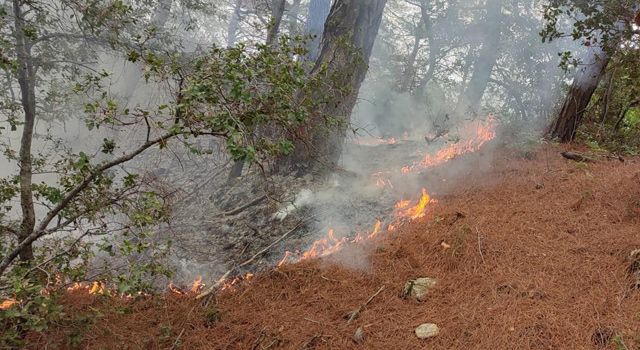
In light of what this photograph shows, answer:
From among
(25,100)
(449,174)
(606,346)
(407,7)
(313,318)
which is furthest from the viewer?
(407,7)

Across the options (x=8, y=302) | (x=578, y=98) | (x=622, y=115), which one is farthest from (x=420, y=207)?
(x=622, y=115)

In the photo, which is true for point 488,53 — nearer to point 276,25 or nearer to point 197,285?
point 276,25

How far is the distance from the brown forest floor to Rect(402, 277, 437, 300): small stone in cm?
8

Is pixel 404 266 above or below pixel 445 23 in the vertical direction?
below

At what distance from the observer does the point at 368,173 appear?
9797 millimetres

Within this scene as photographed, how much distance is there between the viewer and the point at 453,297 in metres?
4.42

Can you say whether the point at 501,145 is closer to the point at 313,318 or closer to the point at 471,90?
the point at 313,318

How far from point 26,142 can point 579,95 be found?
10.3 m

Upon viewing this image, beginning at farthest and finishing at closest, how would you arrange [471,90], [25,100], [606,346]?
[471,90] → [25,100] → [606,346]

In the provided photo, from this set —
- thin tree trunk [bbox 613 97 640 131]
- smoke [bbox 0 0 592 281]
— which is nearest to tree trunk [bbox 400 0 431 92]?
smoke [bbox 0 0 592 281]

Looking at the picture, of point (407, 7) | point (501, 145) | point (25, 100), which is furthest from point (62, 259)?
point (407, 7)

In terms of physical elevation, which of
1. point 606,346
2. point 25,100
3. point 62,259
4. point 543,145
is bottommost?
point 62,259

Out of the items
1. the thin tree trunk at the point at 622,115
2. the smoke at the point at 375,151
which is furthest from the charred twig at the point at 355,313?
the thin tree trunk at the point at 622,115

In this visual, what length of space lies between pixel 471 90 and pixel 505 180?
1263cm
